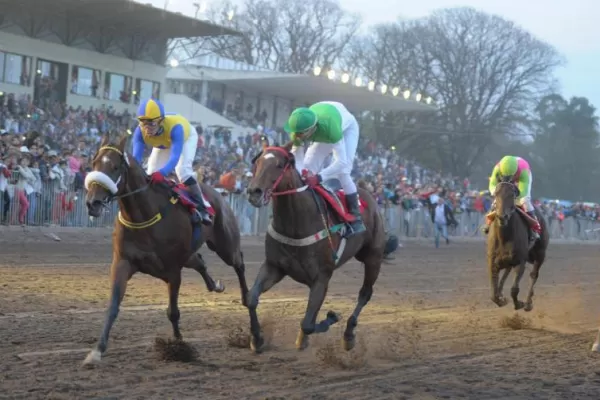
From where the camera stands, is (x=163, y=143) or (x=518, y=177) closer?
(x=163, y=143)

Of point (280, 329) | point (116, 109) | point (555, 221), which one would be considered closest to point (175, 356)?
point (280, 329)

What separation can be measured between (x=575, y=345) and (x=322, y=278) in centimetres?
323

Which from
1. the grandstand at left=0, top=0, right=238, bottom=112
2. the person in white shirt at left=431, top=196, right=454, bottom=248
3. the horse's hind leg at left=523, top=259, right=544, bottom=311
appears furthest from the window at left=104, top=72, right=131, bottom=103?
the horse's hind leg at left=523, top=259, right=544, bottom=311

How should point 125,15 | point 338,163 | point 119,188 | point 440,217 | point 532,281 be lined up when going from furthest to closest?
point 125,15 → point 440,217 → point 532,281 → point 338,163 → point 119,188

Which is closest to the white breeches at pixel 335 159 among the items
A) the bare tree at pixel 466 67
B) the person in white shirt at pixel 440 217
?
the person in white shirt at pixel 440 217

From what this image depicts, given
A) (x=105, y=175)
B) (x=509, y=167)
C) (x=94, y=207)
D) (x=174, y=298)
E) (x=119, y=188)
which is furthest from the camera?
(x=509, y=167)

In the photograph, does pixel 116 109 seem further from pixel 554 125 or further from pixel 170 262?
pixel 554 125

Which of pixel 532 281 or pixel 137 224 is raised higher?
pixel 137 224

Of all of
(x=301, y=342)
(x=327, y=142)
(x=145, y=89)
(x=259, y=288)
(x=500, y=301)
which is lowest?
(x=301, y=342)

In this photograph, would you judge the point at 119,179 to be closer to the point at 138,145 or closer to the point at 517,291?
the point at 138,145

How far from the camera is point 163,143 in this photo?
28.3 ft

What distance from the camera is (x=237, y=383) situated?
21.4 ft

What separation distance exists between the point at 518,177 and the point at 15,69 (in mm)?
20972

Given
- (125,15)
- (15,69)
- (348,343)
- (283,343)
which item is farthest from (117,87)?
(348,343)
